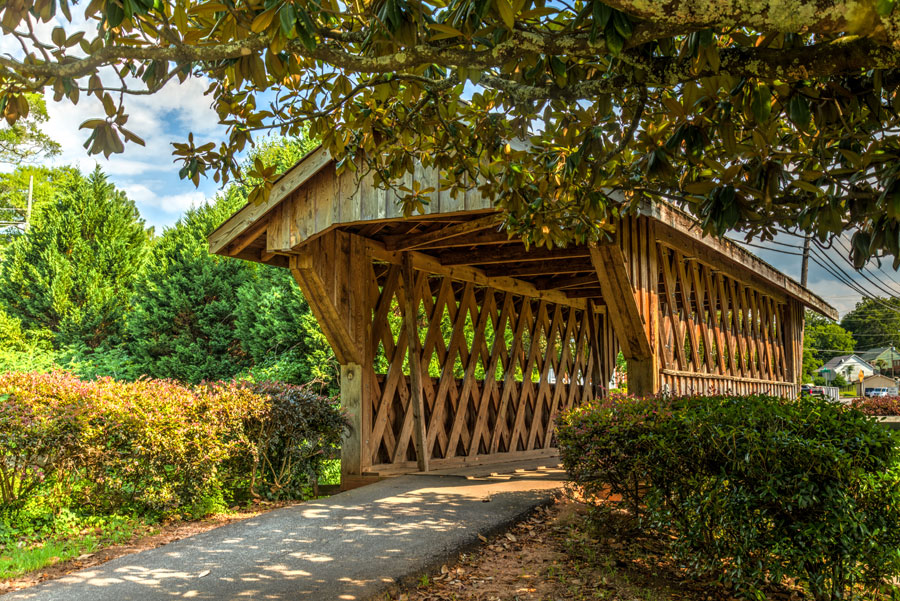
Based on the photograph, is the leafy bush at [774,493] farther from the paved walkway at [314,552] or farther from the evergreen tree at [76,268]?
the evergreen tree at [76,268]

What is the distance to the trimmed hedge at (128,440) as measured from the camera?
6.04m

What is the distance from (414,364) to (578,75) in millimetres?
5970

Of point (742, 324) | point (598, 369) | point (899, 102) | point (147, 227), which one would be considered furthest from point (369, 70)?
point (147, 227)

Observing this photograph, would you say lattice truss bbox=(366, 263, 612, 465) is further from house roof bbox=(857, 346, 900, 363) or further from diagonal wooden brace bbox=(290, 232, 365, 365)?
house roof bbox=(857, 346, 900, 363)

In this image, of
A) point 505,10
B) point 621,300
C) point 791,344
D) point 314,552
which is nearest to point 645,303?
point 621,300

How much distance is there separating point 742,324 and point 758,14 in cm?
1157

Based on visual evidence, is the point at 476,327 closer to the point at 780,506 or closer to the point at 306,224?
the point at 306,224

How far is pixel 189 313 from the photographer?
20.2 meters

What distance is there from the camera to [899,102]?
283 cm

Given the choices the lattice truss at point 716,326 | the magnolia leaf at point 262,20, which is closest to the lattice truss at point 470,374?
the lattice truss at point 716,326

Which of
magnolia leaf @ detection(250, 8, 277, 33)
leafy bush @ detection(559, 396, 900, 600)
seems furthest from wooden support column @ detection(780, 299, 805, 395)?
magnolia leaf @ detection(250, 8, 277, 33)

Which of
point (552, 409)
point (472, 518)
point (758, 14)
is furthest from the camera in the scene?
point (552, 409)

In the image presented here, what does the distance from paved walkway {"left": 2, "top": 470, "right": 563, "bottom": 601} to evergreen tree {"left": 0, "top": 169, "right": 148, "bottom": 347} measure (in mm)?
17407

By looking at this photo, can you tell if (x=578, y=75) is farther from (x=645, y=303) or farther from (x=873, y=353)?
(x=873, y=353)
